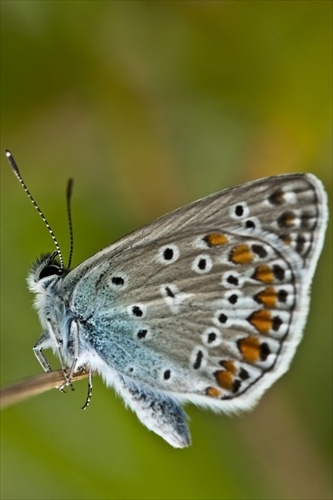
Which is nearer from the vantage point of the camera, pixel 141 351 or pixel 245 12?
pixel 141 351

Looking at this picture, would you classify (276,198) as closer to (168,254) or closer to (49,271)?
(168,254)

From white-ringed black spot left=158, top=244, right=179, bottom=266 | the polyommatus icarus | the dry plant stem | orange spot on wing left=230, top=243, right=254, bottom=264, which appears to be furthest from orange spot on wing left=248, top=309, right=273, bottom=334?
the dry plant stem

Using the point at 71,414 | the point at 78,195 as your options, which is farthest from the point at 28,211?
the point at 71,414

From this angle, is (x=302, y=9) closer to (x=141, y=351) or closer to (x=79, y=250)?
(x=79, y=250)

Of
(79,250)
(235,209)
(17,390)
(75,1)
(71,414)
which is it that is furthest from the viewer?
(75,1)

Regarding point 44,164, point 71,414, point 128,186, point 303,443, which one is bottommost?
point 303,443

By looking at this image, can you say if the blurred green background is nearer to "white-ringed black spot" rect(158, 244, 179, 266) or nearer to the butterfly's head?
the butterfly's head

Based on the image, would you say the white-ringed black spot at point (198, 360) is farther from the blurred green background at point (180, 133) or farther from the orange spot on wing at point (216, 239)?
the blurred green background at point (180, 133)
